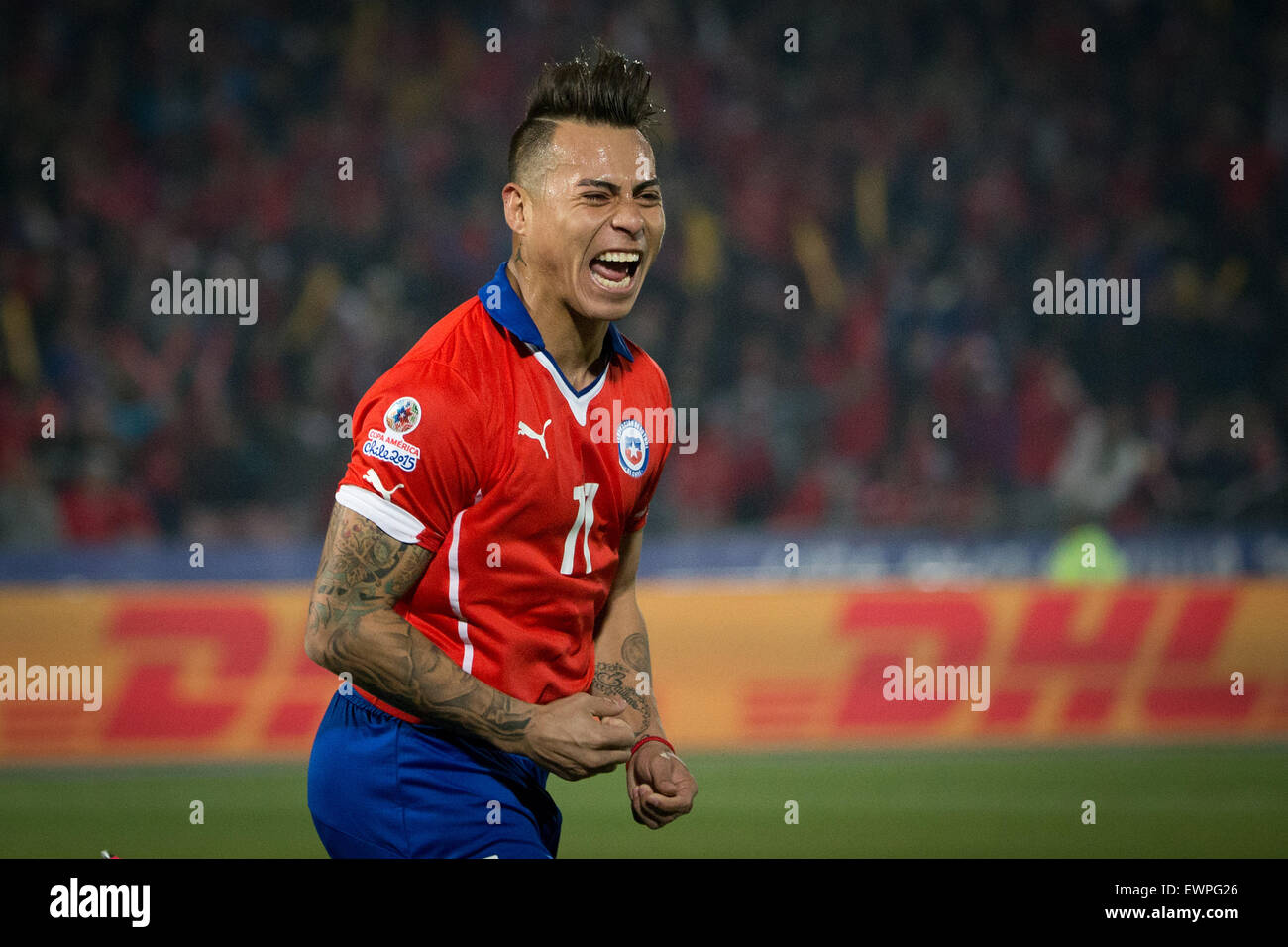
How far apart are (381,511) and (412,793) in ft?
2.17

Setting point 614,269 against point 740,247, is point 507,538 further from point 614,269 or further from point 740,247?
point 740,247

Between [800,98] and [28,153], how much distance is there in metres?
6.86

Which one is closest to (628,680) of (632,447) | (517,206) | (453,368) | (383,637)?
(632,447)

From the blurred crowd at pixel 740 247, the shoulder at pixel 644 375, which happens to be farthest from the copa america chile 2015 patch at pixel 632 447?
the blurred crowd at pixel 740 247

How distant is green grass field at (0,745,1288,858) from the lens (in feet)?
22.0

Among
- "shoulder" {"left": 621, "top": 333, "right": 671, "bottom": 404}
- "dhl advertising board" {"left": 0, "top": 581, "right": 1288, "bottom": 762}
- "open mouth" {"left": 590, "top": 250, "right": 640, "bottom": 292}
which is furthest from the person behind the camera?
"dhl advertising board" {"left": 0, "top": 581, "right": 1288, "bottom": 762}

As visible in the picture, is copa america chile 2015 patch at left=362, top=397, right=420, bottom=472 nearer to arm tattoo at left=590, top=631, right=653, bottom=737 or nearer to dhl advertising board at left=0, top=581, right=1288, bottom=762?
arm tattoo at left=590, top=631, right=653, bottom=737

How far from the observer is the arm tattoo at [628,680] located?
345 cm

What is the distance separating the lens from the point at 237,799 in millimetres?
7562

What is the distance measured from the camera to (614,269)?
3.19m

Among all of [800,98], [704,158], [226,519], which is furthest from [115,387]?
[800,98]

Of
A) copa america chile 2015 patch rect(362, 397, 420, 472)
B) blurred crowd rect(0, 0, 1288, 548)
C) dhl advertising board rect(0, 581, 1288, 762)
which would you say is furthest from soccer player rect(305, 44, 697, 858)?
blurred crowd rect(0, 0, 1288, 548)

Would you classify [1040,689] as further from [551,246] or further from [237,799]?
[551,246]

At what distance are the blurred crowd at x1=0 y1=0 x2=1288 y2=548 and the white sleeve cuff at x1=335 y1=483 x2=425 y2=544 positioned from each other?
730 centimetres
